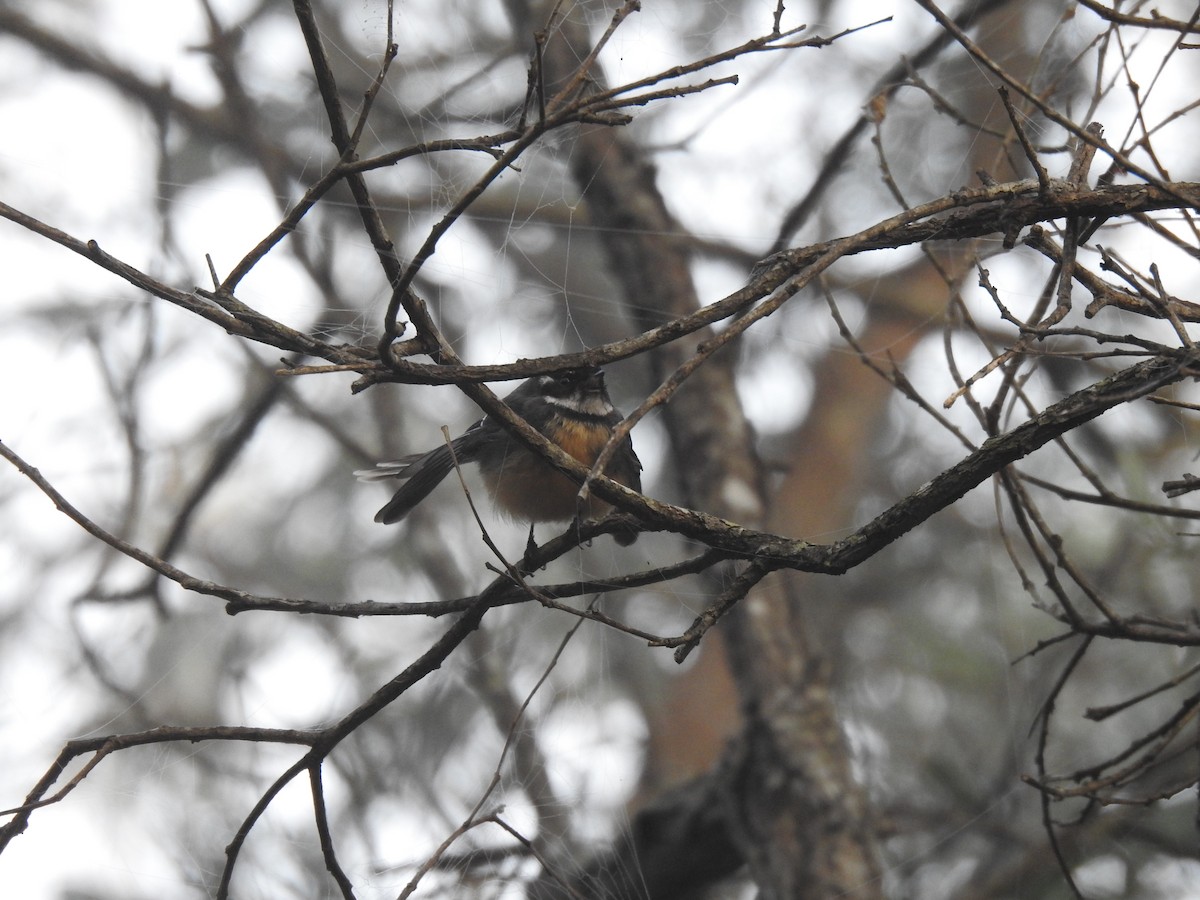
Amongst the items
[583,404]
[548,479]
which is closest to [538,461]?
[548,479]

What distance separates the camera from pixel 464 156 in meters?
3.70

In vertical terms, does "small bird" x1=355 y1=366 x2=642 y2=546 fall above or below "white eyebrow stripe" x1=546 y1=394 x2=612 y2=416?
below

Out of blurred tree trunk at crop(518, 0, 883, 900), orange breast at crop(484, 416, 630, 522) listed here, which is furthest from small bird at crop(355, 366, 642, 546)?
blurred tree trunk at crop(518, 0, 883, 900)

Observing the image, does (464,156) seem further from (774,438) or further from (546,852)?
(774,438)

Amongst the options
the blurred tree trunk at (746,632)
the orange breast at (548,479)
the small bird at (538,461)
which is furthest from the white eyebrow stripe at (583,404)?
the blurred tree trunk at (746,632)

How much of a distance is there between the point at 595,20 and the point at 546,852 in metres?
2.96

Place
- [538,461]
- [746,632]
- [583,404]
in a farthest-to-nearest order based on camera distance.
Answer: [746,632], [583,404], [538,461]

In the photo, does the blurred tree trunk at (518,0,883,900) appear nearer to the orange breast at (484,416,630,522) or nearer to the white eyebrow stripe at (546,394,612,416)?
the orange breast at (484,416,630,522)

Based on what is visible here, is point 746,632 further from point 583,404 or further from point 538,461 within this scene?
point 538,461

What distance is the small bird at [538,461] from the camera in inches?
144

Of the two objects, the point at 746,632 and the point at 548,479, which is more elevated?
the point at 548,479

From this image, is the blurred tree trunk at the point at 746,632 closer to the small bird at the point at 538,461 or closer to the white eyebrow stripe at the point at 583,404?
the small bird at the point at 538,461

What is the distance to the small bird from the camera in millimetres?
3648

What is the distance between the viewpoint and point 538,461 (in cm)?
374
